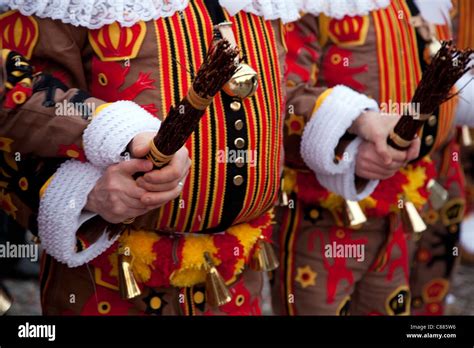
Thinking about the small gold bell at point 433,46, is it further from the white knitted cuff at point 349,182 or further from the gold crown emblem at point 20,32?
the gold crown emblem at point 20,32

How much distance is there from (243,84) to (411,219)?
72cm

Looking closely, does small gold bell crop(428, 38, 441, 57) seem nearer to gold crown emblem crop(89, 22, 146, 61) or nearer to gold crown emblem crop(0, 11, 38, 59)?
gold crown emblem crop(89, 22, 146, 61)

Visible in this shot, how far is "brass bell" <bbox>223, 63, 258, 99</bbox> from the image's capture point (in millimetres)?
1534

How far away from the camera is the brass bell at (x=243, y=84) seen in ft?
5.03

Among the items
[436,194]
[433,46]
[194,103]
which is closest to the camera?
[194,103]

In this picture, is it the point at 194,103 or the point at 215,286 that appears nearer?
the point at 194,103

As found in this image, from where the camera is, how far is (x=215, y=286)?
161 cm

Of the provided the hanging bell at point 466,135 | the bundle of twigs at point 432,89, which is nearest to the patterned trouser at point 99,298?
the bundle of twigs at point 432,89

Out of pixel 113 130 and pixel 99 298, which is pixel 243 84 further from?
pixel 99 298

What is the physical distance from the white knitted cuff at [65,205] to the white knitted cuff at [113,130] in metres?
0.04

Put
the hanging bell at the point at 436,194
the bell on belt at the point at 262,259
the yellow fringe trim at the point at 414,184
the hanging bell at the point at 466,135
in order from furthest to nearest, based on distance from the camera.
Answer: the hanging bell at the point at 466,135 → the hanging bell at the point at 436,194 → the yellow fringe trim at the point at 414,184 → the bell on belt at the point at 262,259

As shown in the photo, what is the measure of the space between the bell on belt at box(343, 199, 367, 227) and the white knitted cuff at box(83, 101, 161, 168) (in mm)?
713

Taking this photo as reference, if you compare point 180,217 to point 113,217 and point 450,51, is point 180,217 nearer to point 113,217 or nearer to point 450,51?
point 113,217

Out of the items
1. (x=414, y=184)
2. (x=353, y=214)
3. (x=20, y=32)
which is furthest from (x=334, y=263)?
(x=20, y=32)
